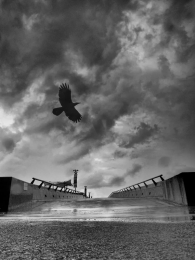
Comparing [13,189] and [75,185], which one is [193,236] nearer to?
[13,189]

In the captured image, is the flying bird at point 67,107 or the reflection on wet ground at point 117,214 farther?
the flying bird at point 67,107

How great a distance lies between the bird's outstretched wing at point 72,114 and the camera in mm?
7637

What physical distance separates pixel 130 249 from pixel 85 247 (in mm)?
324

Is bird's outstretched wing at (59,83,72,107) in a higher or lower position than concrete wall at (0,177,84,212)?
higher

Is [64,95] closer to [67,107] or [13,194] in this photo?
[67,107]

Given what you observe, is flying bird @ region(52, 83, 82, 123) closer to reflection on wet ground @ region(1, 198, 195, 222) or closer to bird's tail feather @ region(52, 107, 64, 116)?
bird's tail feather @ region(52, 107, 64, 116)

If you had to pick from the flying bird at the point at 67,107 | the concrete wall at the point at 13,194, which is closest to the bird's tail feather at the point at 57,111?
the flying bird at the point at 67,107

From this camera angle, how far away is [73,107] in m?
7.71

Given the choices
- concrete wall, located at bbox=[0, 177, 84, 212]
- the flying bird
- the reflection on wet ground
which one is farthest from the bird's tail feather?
the reflection on wet ground

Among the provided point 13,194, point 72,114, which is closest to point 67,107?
point 72,114

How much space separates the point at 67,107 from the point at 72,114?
0.40 metres

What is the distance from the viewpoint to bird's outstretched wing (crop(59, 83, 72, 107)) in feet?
24.7

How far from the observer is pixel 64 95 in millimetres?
7828

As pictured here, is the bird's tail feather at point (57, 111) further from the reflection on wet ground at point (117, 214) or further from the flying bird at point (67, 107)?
the reflection on wet ground at point (117, 214)
